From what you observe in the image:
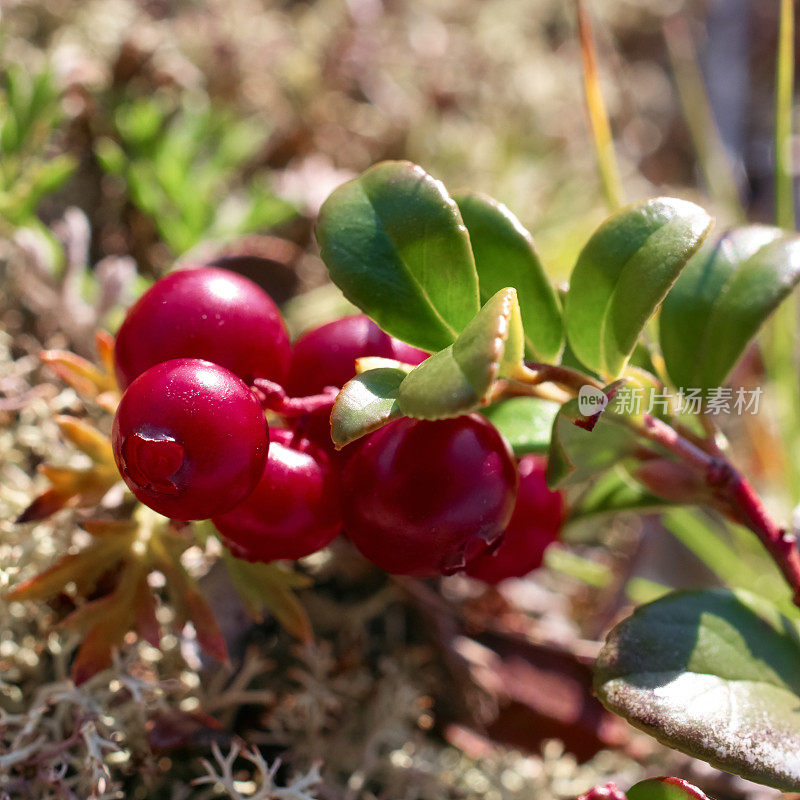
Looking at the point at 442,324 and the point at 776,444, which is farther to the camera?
the point at 776,444

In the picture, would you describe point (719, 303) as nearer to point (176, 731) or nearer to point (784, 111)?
point (784, 111)

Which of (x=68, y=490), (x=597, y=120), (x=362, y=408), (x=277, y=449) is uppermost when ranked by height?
(x=597, y=120)

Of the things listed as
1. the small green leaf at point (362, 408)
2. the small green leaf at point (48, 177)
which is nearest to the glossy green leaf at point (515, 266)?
the small green leaf at point (362, 408)

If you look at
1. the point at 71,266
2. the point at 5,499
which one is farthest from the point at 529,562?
the point at 71,266

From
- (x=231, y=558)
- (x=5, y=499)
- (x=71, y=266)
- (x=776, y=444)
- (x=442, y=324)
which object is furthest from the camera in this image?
(x=776, y=444)

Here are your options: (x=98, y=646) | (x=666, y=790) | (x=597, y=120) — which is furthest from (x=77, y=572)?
(x=597, y=120)

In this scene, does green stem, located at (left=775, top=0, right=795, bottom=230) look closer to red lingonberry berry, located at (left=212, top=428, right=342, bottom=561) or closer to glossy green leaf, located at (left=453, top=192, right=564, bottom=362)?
glossy green leaf, located at (left=453, top=192, right=564, bottom=362)

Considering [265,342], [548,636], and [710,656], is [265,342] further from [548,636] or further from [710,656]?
[548,636]
